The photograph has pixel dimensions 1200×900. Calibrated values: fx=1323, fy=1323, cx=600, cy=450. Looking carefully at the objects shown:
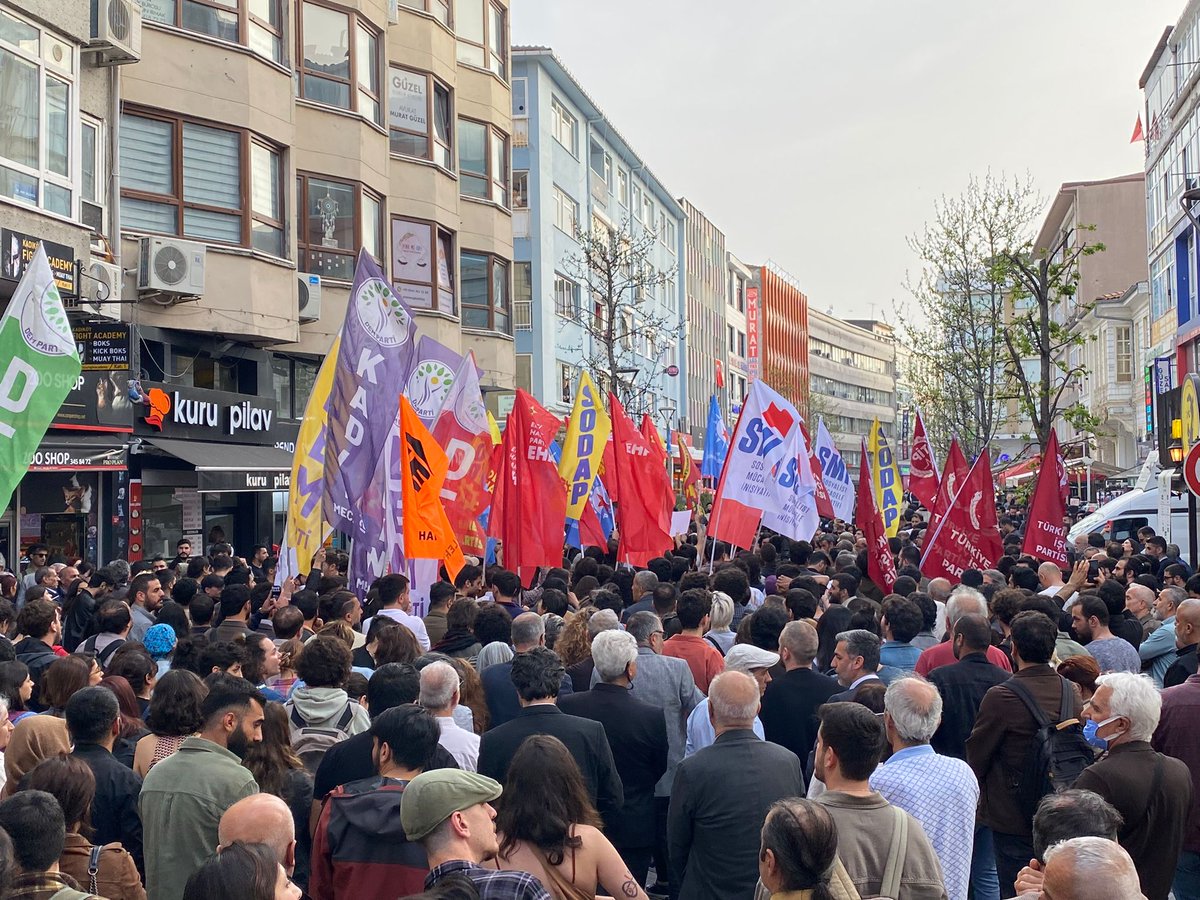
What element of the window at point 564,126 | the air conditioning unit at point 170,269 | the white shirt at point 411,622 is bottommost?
the white shirt at point 411,622

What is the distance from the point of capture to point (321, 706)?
20.3ft

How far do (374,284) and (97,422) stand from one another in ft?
29.1

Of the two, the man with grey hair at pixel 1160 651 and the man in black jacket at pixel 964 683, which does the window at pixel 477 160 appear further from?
the man in black jacket at pixel 964 683

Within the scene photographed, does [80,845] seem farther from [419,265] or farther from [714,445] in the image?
[419,265]

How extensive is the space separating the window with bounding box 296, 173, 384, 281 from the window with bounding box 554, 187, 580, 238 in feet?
84.6

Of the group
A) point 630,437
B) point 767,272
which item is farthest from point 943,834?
point 767,272

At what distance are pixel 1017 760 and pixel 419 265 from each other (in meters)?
22.1

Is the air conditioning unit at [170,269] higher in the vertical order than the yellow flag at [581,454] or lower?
higher

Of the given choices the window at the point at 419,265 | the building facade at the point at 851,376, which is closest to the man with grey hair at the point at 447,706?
the window at the point at 419,265

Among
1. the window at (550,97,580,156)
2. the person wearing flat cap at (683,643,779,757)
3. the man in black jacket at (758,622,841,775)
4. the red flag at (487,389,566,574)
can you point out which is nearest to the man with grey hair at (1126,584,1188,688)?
the man in black jacket at (758,622,841,775)

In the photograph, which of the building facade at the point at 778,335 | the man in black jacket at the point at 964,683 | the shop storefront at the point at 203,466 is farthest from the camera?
the building facade at the point at 778,335

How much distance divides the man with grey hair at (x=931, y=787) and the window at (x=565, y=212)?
45.6 metres

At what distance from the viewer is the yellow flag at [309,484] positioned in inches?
422

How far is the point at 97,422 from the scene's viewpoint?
18.4 meters
